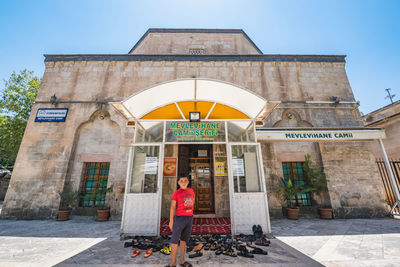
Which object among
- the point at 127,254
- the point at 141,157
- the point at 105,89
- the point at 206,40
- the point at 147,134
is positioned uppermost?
the point at 206,40

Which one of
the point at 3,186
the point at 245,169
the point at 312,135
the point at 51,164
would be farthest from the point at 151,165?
the point at 3,186

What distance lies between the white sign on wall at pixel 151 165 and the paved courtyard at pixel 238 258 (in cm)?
201

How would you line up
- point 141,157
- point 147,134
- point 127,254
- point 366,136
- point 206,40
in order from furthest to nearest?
point 206,40
point 366,136
point 147,134
point 141,157
point 127,254

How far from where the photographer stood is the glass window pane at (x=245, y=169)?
5.09 m

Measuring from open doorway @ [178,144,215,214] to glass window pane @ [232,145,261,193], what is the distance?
325 cm

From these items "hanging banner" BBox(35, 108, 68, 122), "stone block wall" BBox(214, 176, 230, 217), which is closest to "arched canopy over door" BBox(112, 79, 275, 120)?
"stone block wall" BBox(214, 176, 230, 217)

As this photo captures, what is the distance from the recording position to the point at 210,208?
7934mm

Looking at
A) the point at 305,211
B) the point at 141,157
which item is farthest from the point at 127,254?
the point at 305,211

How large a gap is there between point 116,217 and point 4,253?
3.82 m

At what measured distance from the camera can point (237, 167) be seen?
527 centimetres

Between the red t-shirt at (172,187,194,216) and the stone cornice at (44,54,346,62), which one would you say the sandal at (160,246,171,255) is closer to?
the red t-shirt at (172,187,194,216)

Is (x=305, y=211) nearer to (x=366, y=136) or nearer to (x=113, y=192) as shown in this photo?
(x=366, y=136)

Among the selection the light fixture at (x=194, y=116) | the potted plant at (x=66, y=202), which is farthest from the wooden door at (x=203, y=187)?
the potted plant at (x=66, y=202)

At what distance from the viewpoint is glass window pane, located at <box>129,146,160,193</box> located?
5074mm
